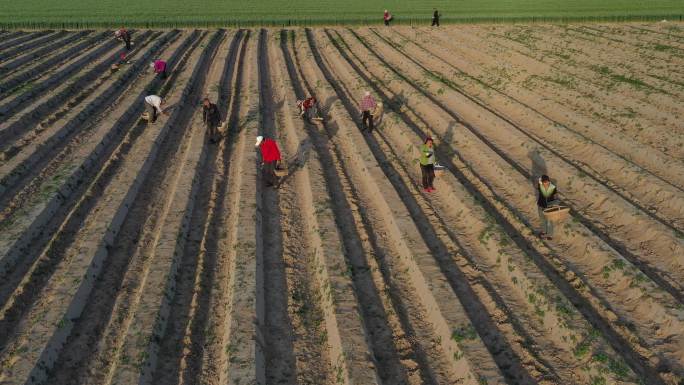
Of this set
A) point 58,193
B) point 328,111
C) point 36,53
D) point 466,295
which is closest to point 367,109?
point 328,111

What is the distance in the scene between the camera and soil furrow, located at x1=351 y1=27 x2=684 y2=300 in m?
7.92

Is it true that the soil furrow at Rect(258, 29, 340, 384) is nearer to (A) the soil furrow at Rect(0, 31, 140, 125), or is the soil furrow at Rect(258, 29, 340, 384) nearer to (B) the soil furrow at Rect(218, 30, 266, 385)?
(B) the soil furrow at Rect(218, 30, 266, 385)

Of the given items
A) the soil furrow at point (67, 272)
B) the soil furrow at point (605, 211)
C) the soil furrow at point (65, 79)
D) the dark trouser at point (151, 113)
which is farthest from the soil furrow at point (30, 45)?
the soil furrow at point (605, 211)

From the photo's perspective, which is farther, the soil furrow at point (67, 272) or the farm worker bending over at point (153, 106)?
the farm worker bending over at point (153, 106)

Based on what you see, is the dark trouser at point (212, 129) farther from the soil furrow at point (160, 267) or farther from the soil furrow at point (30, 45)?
the soil furrow at point (30, 45)

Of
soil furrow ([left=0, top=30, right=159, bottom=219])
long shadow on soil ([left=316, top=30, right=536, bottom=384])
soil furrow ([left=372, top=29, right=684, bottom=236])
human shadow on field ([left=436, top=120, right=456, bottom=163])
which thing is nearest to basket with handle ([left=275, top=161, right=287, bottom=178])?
long shadow on soil ([left=316, top=30, right=536, bottom=384])

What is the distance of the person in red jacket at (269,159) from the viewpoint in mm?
9977

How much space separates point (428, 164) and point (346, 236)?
106 inches

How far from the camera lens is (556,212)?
8.73 metres

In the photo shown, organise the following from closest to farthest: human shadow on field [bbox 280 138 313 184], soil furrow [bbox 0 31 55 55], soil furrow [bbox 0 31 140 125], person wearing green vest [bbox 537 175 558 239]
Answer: person wearing green vest [bbox 537 175 558 239], human shadow on field [bbox 280 138 313 184], soil furrow [bbox 0 31 140 125], soil furrow [bbox 0 31 55 55]

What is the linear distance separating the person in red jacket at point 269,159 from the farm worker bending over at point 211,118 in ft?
7.61

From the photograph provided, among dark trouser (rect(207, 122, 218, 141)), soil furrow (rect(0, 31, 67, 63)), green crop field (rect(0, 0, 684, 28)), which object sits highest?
green crop field (rect(0, 0, 684, 28))

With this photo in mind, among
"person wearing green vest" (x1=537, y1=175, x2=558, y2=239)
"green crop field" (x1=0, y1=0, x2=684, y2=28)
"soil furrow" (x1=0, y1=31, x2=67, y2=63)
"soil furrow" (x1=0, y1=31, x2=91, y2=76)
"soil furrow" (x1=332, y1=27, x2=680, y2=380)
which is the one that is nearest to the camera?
"soil furrow" (x1=332, y1=27, x2=680, y2=380)

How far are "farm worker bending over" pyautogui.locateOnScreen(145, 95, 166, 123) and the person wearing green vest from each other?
441 inches
